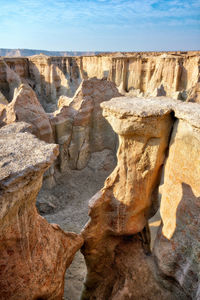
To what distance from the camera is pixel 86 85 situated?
8375 mm

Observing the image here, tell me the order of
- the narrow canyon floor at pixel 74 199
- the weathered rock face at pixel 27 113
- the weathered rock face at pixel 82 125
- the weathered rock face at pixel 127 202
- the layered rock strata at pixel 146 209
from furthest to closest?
the weathered rock face at pixel 82 125, the weathered rock face at pixel 27 113, the narrow canyon floor at pixel 74 199, the weathered rock face at pixel 127 202, the layered rock strata at pixel 146 209

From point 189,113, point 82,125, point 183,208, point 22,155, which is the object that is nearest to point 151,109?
point 189,113

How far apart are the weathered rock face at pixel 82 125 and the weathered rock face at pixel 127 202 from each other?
4.31 meters

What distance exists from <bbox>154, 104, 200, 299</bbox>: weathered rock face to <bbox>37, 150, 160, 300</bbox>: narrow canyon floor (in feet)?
9.11

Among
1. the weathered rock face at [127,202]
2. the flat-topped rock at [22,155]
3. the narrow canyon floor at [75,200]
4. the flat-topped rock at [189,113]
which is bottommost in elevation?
the narrow canyon floor at [75,200]

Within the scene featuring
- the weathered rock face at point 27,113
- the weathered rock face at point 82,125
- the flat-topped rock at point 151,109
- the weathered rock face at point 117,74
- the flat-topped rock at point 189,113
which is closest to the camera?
the flat-topped rock at point 189,113

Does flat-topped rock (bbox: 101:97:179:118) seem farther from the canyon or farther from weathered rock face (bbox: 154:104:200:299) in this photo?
weathered rock face (bbox: 154:104:200:299)

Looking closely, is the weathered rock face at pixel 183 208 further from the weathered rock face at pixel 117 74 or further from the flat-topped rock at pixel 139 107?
the weathered rock face at pixel 117 74

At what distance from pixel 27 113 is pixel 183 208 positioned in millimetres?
5175

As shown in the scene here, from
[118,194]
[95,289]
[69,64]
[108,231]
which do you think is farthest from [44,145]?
[69,64]

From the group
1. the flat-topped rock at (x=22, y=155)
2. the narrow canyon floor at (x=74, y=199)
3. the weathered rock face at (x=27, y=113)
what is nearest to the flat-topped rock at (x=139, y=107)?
the flat-topped rock at (x=22, y=155)

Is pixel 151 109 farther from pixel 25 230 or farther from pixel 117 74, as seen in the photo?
pixel 117 74

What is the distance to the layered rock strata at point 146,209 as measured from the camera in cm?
326

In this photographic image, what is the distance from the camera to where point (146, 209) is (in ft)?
14.2
